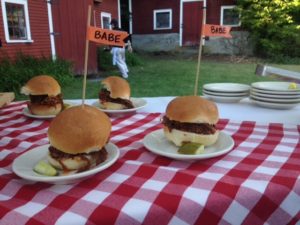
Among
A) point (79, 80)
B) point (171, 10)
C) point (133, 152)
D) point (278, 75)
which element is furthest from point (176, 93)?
point (171, 10)

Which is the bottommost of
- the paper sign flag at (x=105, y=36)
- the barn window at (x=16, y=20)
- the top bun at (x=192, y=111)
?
the top bun at (x=192, y=111)

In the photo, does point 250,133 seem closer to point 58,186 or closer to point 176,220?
point 176,220

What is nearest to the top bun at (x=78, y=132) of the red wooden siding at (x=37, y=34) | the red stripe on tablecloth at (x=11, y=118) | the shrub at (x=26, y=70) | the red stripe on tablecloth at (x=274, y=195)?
the red stripe on tablecloth at (x=274, y=195)

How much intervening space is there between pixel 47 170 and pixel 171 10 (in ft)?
62.7

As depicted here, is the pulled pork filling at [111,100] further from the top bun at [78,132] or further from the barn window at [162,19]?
the barn window at [162,19]

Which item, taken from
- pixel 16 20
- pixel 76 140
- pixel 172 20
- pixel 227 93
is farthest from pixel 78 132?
pixel 172 20

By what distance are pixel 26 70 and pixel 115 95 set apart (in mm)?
6655

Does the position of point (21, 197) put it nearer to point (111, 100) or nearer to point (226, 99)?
point (111, 100)

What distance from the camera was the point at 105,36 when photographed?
4.22 feet

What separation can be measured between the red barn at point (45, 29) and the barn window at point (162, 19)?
8847 mm

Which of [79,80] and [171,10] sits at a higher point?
[171,10]

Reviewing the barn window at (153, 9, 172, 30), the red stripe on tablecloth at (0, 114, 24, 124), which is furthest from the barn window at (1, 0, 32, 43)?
the barn window at (153, 9, 172, 30)

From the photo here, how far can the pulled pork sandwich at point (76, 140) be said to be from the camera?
1.05 meters

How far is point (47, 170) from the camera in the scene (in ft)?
3.36
